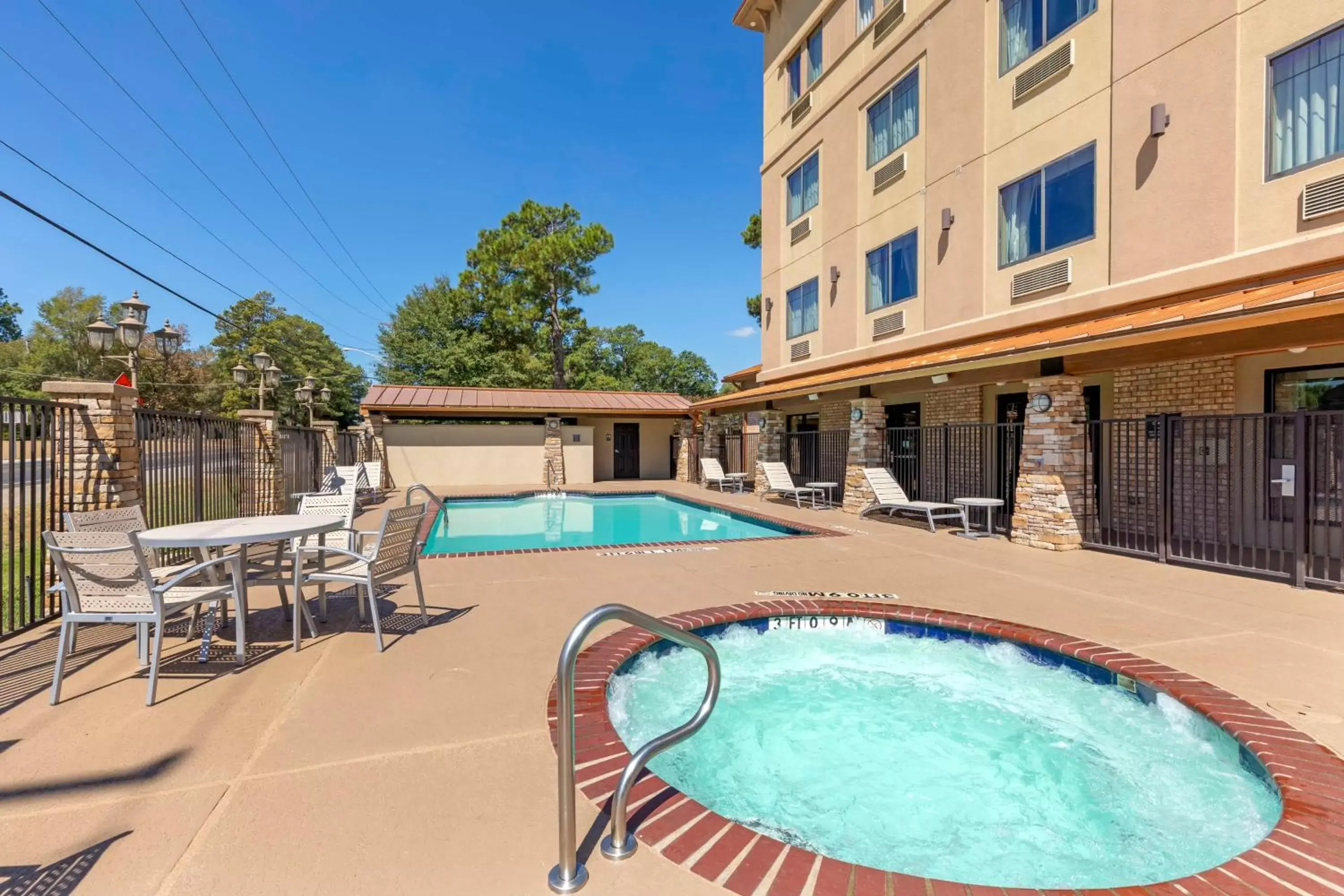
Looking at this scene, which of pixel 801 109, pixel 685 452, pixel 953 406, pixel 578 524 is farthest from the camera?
pixel 685 452

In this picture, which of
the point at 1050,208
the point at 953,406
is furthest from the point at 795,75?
the point at 953,406

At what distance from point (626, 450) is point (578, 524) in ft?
33.5

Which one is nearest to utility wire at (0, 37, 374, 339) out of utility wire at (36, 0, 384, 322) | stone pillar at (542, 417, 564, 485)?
utility wire at (36, 0, 384, 322)

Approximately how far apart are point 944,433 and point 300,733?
11.4m

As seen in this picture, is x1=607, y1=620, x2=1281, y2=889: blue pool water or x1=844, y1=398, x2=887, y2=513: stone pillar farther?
x1=844, y1=398, x2=887, y2=513: stone pillar

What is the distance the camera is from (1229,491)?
6668mm

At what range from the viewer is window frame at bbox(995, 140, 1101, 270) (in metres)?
9.29

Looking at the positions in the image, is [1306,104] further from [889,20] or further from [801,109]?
[801,109]

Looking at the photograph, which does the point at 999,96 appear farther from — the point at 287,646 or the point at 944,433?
the point at 287,646

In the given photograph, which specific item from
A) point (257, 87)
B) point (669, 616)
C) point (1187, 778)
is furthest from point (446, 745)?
point (257, 87)

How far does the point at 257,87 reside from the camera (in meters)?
13.7

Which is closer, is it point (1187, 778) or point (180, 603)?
point (1187, 778)

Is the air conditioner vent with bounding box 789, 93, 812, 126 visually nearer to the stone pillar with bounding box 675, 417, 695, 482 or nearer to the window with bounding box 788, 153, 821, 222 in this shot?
the window with bounding box 788, 153, 821, 222

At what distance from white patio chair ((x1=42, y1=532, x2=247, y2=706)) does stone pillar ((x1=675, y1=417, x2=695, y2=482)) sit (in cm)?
1815
